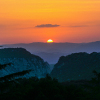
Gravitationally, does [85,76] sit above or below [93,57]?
below

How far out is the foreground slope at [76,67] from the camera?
1803 inches

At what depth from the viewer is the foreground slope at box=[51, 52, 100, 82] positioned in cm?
4580

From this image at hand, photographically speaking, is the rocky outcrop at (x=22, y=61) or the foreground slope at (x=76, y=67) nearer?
the foreground slope at (x=76, y=67)

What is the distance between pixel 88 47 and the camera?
5138 inches

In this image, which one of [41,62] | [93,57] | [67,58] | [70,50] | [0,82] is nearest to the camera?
[0,82]

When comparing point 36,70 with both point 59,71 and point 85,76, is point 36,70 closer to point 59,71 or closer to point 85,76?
point 59,71

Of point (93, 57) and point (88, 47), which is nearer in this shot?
point (93, 57)

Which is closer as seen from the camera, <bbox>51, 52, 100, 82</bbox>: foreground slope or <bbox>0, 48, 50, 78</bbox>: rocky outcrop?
<bbox>51, 52, 100, 82</bbox>: foreground slope

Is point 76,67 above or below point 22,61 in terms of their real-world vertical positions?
below

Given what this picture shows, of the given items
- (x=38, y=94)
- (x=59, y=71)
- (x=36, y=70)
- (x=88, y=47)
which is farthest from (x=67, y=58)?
(x=88, y=47)

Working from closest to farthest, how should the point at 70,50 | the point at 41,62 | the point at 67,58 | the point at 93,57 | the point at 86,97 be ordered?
1. the point at 86,97
2. the point at 93,57
3. the point at 67,58
4. the point at 41,62
5. the point at 70,50

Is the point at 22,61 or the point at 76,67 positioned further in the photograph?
the point at 22,61

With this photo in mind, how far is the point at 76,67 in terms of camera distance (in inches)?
1998

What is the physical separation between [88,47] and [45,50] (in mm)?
30690
